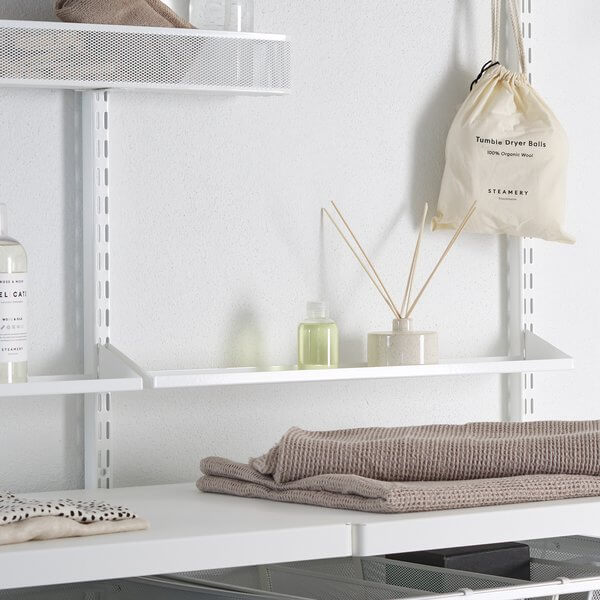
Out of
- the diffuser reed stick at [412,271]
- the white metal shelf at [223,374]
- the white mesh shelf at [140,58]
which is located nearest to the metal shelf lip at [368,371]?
the white metal shelf at [223,374]

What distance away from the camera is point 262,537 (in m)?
1.17

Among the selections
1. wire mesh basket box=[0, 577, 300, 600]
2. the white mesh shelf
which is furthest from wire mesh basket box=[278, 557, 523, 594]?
the white mesh shelf

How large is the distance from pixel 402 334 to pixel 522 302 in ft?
1.01

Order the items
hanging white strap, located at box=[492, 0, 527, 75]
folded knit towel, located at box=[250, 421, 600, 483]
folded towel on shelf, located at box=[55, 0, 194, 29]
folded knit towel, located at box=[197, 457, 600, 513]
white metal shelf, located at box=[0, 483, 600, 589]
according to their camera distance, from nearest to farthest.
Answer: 1. white metal shelf, located at box=[0, 483, 600, 589]
2. folded knit towel, located at box=[197, 457, 600, 513]
3. folded knit towel, located at box=[250, 421, 600, 483]
4. folded towel on shelf, located at box=[55, 0, 194, 29]
5. hanging white strap, located at box=[492, 0, 527, 75]

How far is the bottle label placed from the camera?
1.41 metres

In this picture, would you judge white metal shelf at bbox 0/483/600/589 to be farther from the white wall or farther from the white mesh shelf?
the white mesh shelf

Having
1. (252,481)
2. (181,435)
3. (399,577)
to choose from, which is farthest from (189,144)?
(399,577)

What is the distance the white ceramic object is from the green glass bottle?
0.19ft

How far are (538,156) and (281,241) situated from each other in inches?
16.0

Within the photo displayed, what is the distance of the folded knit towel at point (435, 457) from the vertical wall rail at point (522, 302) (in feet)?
1.54

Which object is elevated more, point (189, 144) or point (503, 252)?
point (189, 144)

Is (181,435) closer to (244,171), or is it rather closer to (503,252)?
(244,171)

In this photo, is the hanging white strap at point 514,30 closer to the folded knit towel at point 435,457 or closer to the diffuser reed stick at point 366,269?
the diffuser reed stick at point 366,269

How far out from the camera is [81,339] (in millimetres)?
1612
